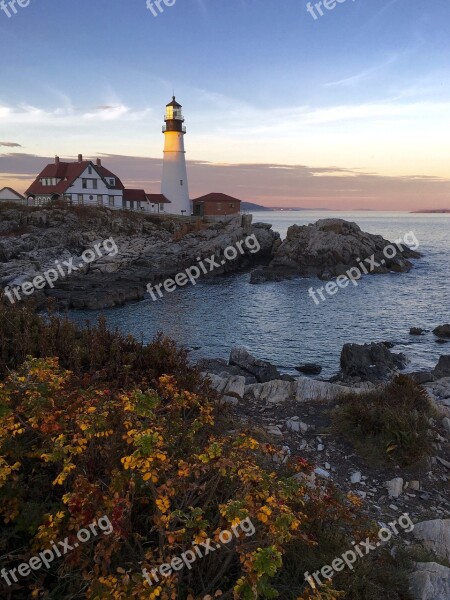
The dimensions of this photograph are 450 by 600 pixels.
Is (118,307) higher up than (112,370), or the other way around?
(112,370)

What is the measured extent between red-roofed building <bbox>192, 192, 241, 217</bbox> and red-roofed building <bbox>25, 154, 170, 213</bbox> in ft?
41.6

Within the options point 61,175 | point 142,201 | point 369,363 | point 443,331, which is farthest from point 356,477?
point 142,201

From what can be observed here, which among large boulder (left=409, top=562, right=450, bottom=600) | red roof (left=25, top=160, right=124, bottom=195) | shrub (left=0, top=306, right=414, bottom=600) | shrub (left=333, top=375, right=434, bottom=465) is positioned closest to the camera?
shrub (left=0, top=306, right=414, bottom=600)

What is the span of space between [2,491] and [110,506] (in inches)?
52.9

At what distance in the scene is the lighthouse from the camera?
2936 inches

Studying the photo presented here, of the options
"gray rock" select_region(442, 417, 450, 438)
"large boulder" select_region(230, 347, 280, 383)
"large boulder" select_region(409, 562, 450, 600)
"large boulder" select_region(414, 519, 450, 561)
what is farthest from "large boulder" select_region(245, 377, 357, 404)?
"large boulder" select_region(230, 347, 280, 383)

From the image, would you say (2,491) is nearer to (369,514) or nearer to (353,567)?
(353,567)

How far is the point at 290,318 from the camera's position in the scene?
33.4 m

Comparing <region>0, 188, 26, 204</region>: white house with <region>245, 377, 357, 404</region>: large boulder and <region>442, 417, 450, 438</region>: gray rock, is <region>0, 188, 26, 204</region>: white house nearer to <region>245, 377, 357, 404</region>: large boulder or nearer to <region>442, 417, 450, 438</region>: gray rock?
<region>245, 377, 357, 404</region>: large boulder

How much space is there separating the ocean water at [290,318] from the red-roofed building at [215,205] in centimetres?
3635

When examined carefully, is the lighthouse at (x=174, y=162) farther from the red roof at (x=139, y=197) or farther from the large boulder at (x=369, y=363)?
the large boulder at (x=369, y=363)

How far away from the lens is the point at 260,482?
4.05 meters

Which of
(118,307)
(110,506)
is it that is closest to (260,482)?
(110,506)

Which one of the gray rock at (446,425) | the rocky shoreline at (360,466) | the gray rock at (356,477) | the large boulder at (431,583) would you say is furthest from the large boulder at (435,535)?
the gray rock at (446,425)
